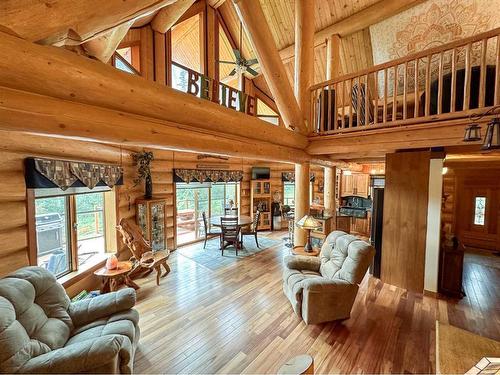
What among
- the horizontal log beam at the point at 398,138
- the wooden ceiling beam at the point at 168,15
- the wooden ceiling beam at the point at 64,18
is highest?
the wooden ceiling beam at the point at 168,15

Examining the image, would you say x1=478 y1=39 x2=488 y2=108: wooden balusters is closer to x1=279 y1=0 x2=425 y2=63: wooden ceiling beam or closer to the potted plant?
x1=279 y1=0 x2=425 y2=63: wooden ceiling beam

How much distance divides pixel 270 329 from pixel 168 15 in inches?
224

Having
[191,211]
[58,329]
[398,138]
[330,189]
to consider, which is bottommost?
[58,329]

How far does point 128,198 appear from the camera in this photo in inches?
178

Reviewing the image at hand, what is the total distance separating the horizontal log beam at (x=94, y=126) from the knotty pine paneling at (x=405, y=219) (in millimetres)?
2955

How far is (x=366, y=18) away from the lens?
4.62 m

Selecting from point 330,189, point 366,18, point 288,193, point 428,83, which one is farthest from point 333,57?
point 288,193

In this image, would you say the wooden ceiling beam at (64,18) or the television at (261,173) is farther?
the television at (261,173)

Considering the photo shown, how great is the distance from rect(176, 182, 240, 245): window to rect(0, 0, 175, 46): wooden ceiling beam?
450 cm

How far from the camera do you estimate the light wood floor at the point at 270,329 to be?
2225 mm

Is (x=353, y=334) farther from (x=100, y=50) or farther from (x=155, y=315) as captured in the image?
(x=100, y=50)

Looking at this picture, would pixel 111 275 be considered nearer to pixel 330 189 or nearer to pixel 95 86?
pixel 95 86

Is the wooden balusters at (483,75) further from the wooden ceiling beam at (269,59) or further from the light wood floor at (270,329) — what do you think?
the light wood floor at (270,329)

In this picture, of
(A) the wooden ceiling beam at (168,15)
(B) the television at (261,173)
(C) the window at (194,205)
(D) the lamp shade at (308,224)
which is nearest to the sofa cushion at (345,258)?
(D) the lamp shade at (308,224)
